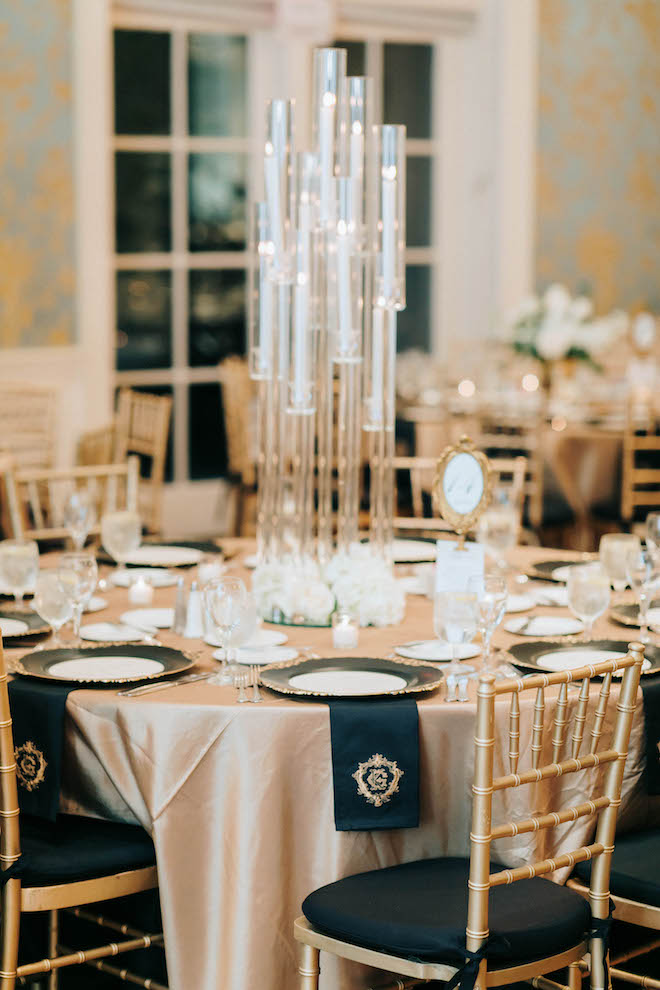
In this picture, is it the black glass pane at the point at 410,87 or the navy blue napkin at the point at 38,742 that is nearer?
the navy blue napkin at the point at 38,742

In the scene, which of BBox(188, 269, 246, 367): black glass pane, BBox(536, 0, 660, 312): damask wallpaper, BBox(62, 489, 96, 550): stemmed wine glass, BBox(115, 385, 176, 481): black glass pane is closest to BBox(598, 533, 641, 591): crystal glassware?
BBox(62, 489, 96, 550): stemmed wine glass

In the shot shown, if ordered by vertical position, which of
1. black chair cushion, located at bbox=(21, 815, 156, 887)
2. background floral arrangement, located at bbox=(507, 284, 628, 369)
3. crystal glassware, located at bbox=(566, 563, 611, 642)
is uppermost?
background floral arrangement, located at bbox=(507, 284, 628, 369)

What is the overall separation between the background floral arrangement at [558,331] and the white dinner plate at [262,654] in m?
3.93

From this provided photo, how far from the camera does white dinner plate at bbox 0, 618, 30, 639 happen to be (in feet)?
8.76

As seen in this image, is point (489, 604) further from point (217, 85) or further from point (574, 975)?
point (217, 85)

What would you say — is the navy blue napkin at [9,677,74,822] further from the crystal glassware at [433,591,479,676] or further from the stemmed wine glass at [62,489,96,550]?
the stemmed wine glass at [62,489,96,550]

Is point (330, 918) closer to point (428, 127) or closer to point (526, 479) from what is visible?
point (526, 479)

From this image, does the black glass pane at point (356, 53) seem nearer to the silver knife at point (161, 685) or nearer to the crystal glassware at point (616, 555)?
the crystal glassware at point (616, 555)

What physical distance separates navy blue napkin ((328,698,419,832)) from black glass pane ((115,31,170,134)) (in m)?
5.26

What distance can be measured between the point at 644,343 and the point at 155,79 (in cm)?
283

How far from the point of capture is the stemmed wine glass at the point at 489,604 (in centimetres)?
242

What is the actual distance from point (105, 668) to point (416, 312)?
5579mm

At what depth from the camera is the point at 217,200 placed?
7.07 meters

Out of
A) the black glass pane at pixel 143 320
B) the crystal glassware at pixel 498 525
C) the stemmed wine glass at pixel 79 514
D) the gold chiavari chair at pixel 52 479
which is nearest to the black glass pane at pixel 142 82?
the black glass pane at pixel 143 320
